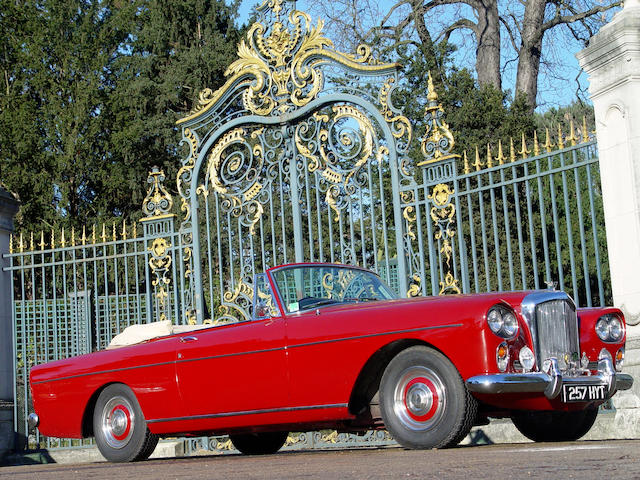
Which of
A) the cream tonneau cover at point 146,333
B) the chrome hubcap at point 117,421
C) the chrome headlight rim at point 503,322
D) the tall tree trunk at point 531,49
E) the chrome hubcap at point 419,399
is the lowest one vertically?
the chrome hubcap at point 117,421

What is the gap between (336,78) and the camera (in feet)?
37.7

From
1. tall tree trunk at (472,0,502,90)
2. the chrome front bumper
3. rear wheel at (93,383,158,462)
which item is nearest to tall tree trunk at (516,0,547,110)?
tall tree trunk at (472,0,502,90)

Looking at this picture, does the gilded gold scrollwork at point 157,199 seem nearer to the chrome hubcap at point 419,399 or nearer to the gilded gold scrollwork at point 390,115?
the gilded gold scrollwork at point 390,115

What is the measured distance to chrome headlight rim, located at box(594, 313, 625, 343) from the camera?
6395mm

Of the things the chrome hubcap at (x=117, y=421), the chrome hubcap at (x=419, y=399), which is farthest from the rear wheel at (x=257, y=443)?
the chrome hubcap at (x=419, y=399)

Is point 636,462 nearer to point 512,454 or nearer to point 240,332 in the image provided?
point 512,454

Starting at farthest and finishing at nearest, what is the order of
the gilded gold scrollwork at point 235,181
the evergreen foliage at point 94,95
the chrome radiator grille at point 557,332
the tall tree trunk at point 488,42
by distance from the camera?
the evergreen foliage at point 94,95
the tall tree trunk at point 488,42
the gilded gold scrollwork at point 235,181
the chrome radiator grille at point 557,332

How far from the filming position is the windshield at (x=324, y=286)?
23.1 ft

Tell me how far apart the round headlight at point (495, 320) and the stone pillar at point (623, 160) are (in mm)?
2735

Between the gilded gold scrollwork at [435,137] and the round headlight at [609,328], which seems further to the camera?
the gilded gold scrollwork at [435,137]

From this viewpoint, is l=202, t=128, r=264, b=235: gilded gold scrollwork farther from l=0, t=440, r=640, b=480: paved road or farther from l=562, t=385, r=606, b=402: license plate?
l=562, t=385, r=606, b=402: license plate

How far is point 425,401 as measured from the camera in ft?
18.8

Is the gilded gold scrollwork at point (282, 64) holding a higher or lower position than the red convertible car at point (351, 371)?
higher

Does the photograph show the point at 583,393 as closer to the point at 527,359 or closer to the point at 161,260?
the point at 527,359
